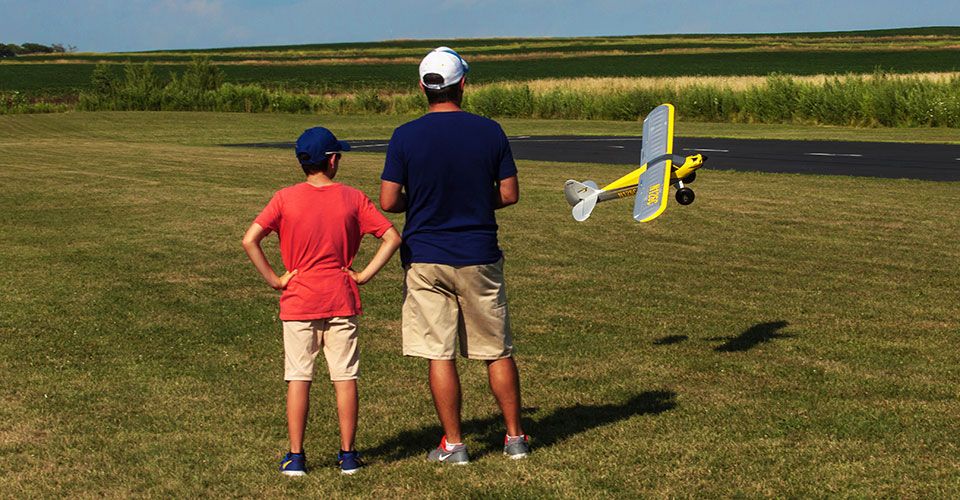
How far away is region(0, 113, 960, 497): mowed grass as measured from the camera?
20.0ft

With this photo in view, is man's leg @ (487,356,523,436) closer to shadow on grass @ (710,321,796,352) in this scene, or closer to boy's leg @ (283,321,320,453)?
boy's leg @ (283,321,320,453)

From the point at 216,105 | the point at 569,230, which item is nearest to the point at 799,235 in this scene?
the point at 569,230

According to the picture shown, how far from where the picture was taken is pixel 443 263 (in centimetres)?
596

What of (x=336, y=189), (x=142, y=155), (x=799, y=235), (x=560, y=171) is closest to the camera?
(x=336, y=189)

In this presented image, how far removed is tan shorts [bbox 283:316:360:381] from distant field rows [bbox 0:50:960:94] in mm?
72201

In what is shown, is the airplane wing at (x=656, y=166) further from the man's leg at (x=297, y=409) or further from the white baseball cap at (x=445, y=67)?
the man's leg at (x=297, y=409)

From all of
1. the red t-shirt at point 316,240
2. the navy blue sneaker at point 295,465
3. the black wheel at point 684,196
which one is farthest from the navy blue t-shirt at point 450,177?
the black wheel at point 684,196

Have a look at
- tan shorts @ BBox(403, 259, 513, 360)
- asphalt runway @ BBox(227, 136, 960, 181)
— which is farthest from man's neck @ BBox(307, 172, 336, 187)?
asphalt runway @ BBox(227, 136, 960, 181)

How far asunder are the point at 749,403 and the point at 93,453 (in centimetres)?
393

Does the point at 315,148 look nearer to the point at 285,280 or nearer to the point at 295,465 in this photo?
the point at 285,280

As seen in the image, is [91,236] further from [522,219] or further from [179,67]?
[179,67]

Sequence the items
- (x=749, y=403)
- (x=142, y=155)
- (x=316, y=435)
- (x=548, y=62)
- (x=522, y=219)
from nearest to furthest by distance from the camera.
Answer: (x=316, y=435) < (x=749, y=403) < (x=522, y=219) < (x=142, y=155) < (x=548, y=62)

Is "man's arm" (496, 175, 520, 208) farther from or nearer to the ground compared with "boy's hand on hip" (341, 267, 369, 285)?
farther from the ground

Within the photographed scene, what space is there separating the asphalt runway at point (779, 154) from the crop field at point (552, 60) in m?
30.6
